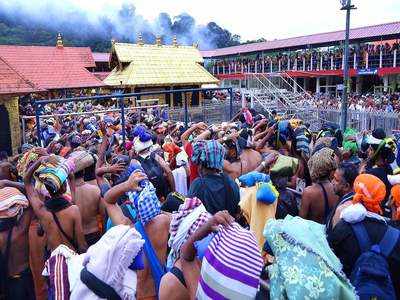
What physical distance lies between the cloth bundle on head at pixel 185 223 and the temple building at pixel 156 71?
2014 centimetres

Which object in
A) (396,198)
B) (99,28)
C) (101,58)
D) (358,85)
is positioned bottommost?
(396,198)

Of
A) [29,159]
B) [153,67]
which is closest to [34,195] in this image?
[29,159]

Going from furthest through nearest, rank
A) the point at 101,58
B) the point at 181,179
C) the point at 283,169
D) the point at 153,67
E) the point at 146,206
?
the point at 101,58
the point at 153,67
the point at 181,179
the point at 283,169
the point at 146,206

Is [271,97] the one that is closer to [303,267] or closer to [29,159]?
[29,159]

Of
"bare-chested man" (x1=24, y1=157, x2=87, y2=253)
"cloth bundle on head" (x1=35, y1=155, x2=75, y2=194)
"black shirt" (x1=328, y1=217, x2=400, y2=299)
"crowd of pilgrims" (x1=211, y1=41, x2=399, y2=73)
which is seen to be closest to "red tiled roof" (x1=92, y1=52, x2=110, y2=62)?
"crowd of pilgrims" (x1=211, y1=41, x2=399, y2=73)

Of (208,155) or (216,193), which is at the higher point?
(208,155)

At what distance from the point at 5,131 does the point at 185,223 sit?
11687mm

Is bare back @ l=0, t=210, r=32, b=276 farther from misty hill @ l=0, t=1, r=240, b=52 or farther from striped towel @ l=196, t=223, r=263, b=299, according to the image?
misty hill @ l=0, t=1, r=240, b=52

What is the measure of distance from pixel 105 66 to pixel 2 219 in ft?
115

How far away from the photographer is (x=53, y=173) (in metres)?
3.48

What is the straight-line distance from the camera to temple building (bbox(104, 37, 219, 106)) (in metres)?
23.1

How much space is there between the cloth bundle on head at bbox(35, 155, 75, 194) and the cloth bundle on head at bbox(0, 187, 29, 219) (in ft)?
0.74

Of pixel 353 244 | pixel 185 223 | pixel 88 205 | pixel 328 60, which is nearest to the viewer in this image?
pixel 185 223

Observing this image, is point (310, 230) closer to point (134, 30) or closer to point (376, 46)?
point (376, 46)
